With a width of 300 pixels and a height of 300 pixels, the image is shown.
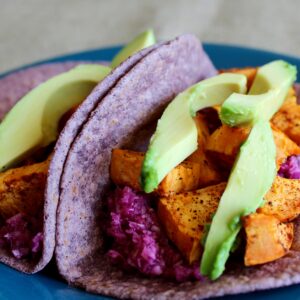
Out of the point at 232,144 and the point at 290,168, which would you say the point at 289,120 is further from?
the point at 232,144

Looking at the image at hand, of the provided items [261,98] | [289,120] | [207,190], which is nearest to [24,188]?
[207,190]

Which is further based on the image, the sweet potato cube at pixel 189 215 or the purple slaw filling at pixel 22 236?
the purple slaw filling at pixel 22 236

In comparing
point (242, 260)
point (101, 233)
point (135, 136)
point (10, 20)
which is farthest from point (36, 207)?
point (10, 20)

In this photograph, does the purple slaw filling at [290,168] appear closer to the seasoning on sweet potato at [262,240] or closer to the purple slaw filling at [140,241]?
the seasoning on sweet potato at [262,240]

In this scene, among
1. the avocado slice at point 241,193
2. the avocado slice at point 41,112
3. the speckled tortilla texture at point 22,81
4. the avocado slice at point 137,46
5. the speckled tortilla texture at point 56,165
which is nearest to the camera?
the avocado slice at point 241,193

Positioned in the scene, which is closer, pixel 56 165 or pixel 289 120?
pixel 56 165

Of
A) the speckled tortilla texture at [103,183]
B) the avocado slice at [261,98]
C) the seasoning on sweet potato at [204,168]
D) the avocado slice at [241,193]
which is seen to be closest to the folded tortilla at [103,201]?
the speckled tortilla texture at [103,183]

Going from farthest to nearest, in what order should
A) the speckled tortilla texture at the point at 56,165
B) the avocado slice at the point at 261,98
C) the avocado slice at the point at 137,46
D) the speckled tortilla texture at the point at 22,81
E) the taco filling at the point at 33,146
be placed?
1. the speckled tortilla texture at the point at 22,81
2. the avocado slice at the point at 137,46
3. the taco filling at the point at 33,146
4. the avocado slice at the point at 261,98
5. the speckled tortilla texture at the point at 56,165
